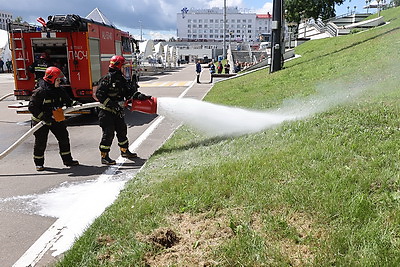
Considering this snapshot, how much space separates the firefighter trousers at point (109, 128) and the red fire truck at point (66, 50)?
3999 millimetres

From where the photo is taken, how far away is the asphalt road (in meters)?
3.88

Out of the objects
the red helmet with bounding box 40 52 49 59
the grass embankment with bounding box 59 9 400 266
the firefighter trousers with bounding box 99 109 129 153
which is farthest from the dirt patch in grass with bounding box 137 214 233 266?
the red helmet with bounding box 40 52 49 59

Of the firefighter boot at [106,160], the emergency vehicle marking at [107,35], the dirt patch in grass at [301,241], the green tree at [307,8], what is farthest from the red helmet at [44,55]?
the green tree at [307,8]

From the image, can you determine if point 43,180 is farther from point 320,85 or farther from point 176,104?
point 320,85

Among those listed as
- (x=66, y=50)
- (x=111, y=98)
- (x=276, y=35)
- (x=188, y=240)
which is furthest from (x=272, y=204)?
(x=276, y=35)

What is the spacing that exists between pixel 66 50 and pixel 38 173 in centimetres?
553

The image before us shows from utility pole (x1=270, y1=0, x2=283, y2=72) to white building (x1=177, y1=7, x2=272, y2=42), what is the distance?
143 metres

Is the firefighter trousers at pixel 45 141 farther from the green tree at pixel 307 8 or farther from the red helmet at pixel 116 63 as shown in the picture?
the green tree at pixel 307 8

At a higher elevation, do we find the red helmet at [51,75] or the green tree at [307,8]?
the green tree at [307,8]

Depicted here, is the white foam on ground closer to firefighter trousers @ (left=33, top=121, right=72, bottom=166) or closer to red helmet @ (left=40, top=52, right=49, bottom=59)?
firefighter trousers @ (left=33, top=121, right=72, bottom=166)

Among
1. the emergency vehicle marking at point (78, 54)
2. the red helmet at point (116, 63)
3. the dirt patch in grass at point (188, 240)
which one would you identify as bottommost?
the dirt patch in grass at point (188, 240)

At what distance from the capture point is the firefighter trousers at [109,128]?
649 centimetres

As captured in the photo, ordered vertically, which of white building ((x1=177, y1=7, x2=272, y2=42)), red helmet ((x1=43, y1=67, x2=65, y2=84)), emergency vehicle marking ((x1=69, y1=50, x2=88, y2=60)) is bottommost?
red helmet ((x1=43, y1=67, x2=65, y2=84))

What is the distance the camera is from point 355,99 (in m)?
6.91
